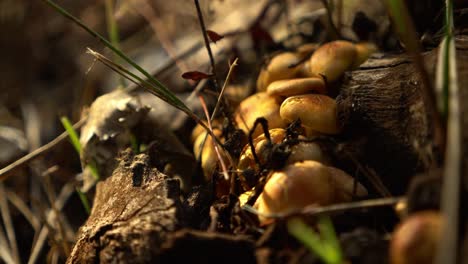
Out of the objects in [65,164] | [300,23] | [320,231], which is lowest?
[320,231]

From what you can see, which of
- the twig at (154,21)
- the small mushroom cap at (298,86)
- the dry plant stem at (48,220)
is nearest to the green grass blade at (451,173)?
the small mushroom cap at (298,86)

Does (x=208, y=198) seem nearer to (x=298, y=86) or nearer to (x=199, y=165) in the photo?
(x=199, y=165)

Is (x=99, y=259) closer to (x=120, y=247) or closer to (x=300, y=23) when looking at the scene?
(x=120, y=247)

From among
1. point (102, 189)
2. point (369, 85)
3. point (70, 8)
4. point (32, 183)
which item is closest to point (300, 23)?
point (369, 85)

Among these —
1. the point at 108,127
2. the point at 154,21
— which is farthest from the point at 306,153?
the point at 154,21

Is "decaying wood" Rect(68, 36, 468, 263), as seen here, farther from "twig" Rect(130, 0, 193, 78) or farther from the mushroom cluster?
"twig" Rect(130, 0, 193, 78)

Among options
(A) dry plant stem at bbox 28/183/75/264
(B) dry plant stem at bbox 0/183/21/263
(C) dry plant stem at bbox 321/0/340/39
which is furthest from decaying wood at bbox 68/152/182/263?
(C) dry plant stem at bbox 321/0/340/39
